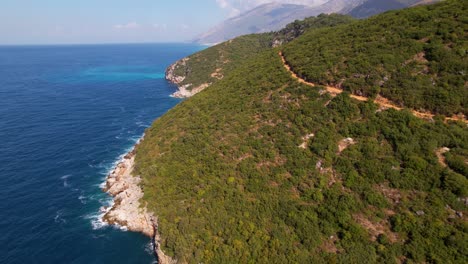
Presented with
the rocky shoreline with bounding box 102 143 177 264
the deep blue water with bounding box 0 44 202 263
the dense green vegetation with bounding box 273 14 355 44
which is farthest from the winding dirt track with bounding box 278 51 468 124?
the dense green vegetation with bounding box 273 14 355 44

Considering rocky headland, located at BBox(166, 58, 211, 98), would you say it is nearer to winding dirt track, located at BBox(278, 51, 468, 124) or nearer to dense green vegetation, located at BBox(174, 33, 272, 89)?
dense green vegetation, located at BBox(174, 33, 272, 89)

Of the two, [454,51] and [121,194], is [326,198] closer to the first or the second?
[454,51]

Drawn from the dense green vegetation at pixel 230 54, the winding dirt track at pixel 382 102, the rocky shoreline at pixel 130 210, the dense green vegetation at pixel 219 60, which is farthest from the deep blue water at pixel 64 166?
the winding dirt track at pixel 382 102

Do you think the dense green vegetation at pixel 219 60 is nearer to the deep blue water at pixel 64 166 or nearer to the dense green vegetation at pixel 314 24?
the dense green vegetation at pixel 314 24

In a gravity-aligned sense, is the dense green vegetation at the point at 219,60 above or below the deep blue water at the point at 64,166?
above

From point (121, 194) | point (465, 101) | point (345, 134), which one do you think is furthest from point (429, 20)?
point (121, 194)

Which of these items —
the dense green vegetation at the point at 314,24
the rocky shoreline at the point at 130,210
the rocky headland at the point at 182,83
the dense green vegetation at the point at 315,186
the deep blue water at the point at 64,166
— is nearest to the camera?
the dense green vegetation at the point at 315,186

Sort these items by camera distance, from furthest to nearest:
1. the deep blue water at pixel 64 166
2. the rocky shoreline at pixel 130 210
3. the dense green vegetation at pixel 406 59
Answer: the rocky shoreline at pixel 130 210 < the deep blue water at pixel 64 166 < the dense green vegetation at pixel 406 59
